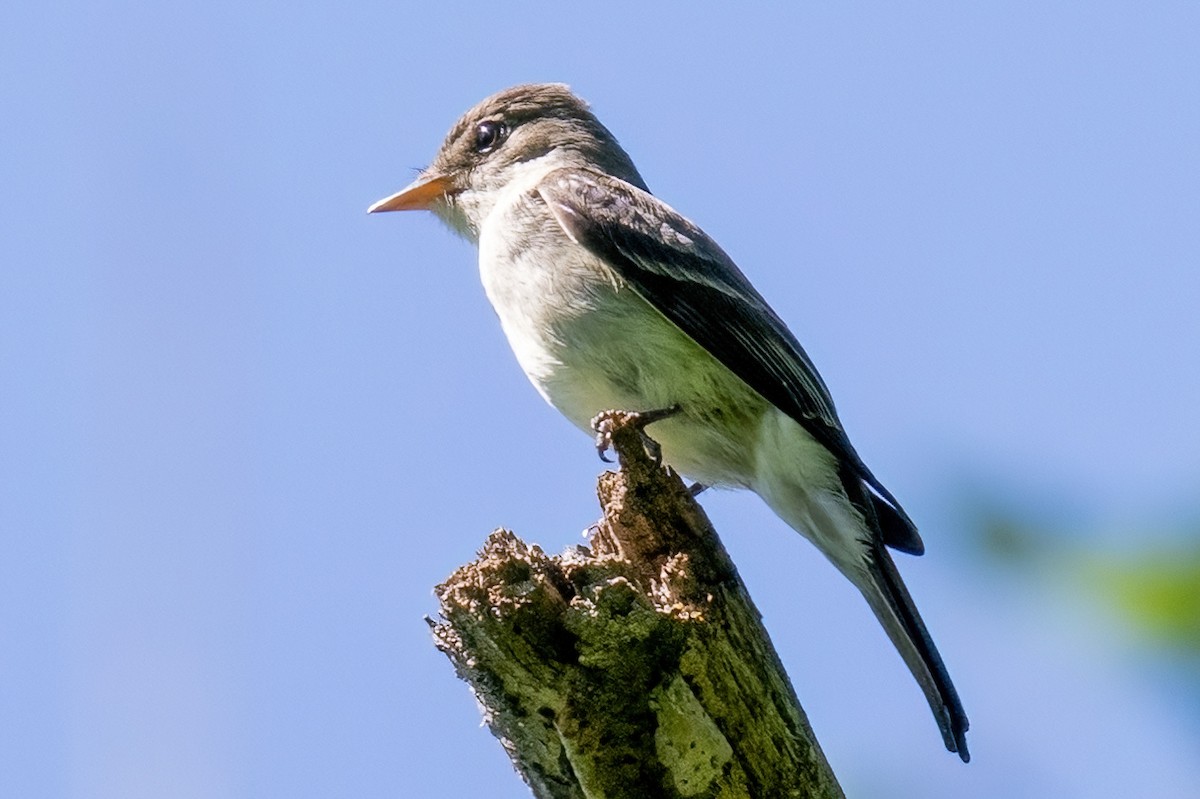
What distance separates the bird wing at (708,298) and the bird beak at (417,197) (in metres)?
0.92

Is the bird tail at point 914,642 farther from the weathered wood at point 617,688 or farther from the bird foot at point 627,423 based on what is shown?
the weathered wood at point 617,688

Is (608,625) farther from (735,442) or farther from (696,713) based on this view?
(735,442)

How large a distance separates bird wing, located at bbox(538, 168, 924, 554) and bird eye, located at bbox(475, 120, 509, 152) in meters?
1.06

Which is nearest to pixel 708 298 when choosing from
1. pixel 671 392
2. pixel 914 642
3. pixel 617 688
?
pixel 671 392

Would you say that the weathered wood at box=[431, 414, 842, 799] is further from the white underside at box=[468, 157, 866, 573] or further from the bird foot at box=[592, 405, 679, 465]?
the white underside at box=[468, 157, 866, 573]

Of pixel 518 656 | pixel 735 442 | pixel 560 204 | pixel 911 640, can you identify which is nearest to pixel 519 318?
pixel 560 204

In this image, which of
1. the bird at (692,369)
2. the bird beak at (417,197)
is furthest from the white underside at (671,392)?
the bird beak at (417,197)

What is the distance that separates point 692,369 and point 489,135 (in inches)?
91.0

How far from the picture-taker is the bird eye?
685 centimetres

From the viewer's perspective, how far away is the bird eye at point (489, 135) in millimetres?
6848

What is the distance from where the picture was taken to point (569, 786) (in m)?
3.15

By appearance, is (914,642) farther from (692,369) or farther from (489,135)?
(489,135)

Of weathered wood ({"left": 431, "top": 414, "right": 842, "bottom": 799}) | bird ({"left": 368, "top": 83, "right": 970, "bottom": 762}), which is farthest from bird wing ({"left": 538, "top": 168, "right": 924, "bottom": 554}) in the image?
weathered wood ({"left": 431, "top": 414, "right": 842, "bottom": 799})

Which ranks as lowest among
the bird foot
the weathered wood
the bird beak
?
the weathered wood
